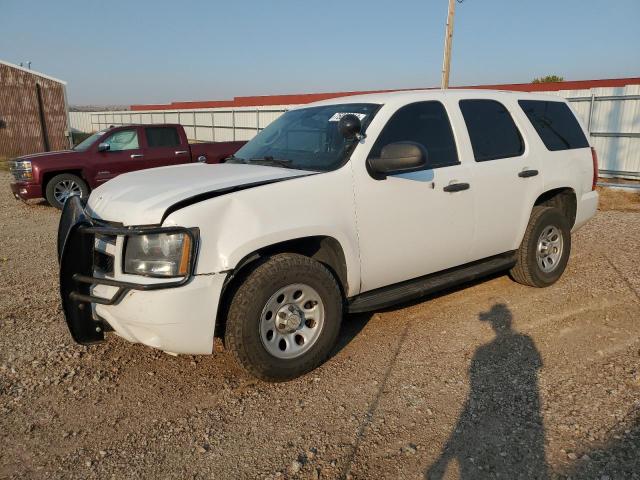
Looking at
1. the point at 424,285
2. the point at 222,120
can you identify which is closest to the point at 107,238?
the point at 424,285

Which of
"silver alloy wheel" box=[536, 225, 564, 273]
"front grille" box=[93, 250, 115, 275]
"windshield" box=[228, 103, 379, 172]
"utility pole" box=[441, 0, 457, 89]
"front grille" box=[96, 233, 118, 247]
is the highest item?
"utility pole" box=[441, 0, 457, 89]

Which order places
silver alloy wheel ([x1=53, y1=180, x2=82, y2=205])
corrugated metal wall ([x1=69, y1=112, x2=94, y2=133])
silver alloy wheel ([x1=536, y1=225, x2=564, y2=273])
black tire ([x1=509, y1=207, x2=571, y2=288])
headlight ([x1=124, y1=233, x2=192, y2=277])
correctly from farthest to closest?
corrugated metal wall ([x1=69, y1=112, x2=94, y2=133]), silver alloy wheel ([x1=53, y1=180, x2=82, y2=205]), silver alloy wheel ([x1=536, y1=225, x2=564, y2=273]), black tire ([x1=509, y1=207, x2=571, y2=288]), headlight ([x1=124, y1=233, x2=192, y2=277])

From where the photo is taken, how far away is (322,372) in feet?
12.2

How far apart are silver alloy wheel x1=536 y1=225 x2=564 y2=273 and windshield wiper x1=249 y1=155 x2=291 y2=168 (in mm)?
2744

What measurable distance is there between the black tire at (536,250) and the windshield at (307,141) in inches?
83.8

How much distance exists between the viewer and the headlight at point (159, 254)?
301cm

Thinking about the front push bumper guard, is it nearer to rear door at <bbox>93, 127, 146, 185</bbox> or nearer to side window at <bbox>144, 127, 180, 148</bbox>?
rear door at <bbox>93, 127, 146, 185</bbox>

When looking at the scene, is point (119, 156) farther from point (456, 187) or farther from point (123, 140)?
point (456, 187)

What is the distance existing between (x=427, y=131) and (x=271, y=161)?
129 cm

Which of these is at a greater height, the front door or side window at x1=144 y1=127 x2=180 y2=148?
side window at x1=144 y1=127 x2=180 y2=148

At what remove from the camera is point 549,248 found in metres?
5.34

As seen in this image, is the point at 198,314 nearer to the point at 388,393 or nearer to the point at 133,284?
the point at 133,284

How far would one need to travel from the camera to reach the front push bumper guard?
3.01m

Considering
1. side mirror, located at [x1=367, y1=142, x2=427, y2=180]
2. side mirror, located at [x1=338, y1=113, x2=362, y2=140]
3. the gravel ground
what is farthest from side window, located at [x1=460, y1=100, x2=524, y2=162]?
the gravel ground
